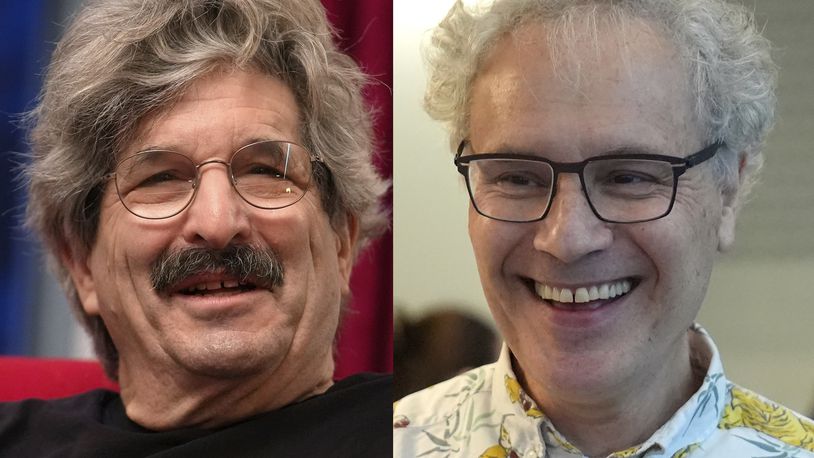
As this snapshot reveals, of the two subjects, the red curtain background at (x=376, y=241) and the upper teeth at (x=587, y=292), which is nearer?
the upper teeth at (x=587, y=292)

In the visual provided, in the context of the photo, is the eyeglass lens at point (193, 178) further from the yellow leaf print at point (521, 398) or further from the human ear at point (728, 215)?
the human ear at point (728, 215)

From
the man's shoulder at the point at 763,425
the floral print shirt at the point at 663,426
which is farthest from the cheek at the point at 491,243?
the man's shoulder at the point at 763,425

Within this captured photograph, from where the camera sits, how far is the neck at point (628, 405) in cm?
106

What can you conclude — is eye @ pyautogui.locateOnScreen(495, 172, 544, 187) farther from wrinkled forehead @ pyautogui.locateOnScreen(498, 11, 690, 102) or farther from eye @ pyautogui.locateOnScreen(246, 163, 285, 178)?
eye @ pyautogui.locateOnScreen(246, 163, 285, 178)

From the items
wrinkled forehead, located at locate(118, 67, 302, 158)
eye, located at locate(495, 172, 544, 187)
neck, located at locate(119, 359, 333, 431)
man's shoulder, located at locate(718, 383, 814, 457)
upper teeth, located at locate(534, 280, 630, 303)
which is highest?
wrinkled forehead, located at locate(118, 67, 302, 158)

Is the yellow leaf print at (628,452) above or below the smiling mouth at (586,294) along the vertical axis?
below

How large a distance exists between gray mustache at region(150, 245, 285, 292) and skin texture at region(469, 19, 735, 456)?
0.48 metres

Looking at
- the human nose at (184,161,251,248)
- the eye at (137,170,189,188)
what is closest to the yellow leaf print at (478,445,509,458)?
the human nose at (184,161,251,248)

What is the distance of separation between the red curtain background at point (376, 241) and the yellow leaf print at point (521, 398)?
588mm

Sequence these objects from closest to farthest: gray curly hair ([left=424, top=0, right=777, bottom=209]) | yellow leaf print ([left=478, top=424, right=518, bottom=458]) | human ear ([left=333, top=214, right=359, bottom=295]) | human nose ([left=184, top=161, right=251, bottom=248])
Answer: gray curly hair ([left=424, top=0, right=777, bottom=209])
yellow leaf print ([left=478, top=424, right=518, bottom=458])
human nose ([left=184, top=161, right=251, bottom=248])
human ear ([left=333, top=214, right=359, bottom=295])

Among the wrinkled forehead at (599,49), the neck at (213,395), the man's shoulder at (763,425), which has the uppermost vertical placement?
the wrinkled forehead at (599,49)

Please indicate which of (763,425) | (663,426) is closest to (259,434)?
(663,426)

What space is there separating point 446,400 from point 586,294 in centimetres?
28

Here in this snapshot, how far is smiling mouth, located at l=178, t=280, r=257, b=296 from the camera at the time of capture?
4.63 ft
